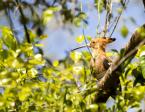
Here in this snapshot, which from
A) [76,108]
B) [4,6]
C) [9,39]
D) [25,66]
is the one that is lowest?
[76,108]

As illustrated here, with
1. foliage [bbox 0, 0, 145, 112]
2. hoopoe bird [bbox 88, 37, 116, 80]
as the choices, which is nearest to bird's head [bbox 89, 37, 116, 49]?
hoopoe bird [bbox 88, 37, 116, 80]

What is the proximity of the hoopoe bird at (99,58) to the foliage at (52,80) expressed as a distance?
0.24 ft

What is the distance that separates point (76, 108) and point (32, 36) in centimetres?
67

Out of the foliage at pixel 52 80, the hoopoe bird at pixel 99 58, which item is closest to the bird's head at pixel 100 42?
the hoopoe bird at pixel 99 58

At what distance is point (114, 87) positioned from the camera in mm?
2904

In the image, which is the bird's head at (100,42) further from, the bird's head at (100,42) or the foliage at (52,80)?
the foliage at (52,80)

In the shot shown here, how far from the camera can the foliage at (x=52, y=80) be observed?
2.43 meters

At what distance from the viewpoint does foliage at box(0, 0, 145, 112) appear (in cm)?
243

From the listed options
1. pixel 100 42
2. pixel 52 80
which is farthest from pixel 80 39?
pixel 52 80

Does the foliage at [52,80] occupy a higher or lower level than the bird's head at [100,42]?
lower

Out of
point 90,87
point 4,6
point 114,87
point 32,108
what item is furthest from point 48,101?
point 4,6

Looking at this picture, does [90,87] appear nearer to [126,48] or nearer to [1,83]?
[126,48]

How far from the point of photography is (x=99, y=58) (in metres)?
3.18

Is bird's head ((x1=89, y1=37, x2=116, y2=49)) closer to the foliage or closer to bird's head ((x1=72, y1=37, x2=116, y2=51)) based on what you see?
Result: bird's head ((x1=72, y1=37, x2=116, y2=51))
